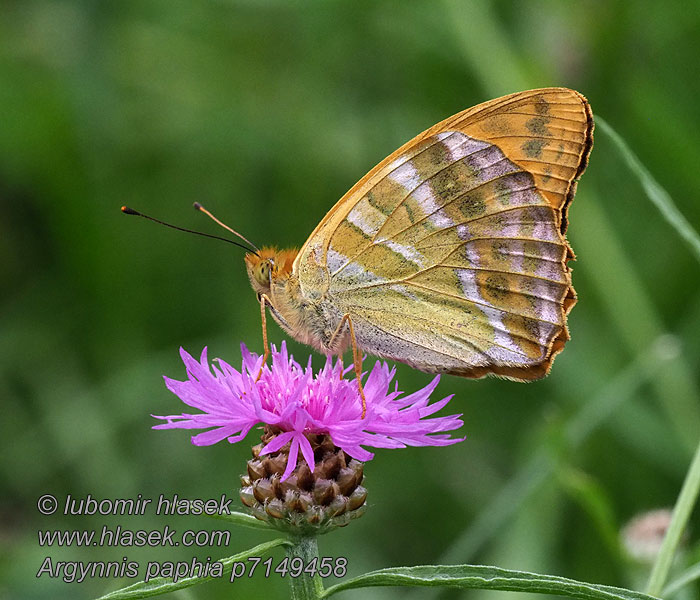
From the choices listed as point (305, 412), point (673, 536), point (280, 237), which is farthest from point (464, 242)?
point (280, 237)

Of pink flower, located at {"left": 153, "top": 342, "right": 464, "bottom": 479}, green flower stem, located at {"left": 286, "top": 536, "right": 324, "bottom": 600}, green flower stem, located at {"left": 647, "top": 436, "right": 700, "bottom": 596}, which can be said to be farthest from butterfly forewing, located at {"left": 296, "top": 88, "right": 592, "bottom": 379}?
green flower stem, located at {"left": 286, "top": 536, "right": 324, "bottom": 600}

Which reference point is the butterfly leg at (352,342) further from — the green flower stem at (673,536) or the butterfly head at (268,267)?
the green flower stem at (673,536)

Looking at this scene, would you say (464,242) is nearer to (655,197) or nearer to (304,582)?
(655,197)

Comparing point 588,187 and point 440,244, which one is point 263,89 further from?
point 440,244

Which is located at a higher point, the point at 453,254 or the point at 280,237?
the point at 280,237

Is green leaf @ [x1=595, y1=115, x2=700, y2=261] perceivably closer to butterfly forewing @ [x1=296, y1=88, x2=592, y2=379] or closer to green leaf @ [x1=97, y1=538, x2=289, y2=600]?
butterfly forewing @ [x1=296, y1=88, x2=592, y2=379]

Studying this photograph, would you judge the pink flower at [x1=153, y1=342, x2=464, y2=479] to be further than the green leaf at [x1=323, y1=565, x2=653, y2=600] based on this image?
Yes
